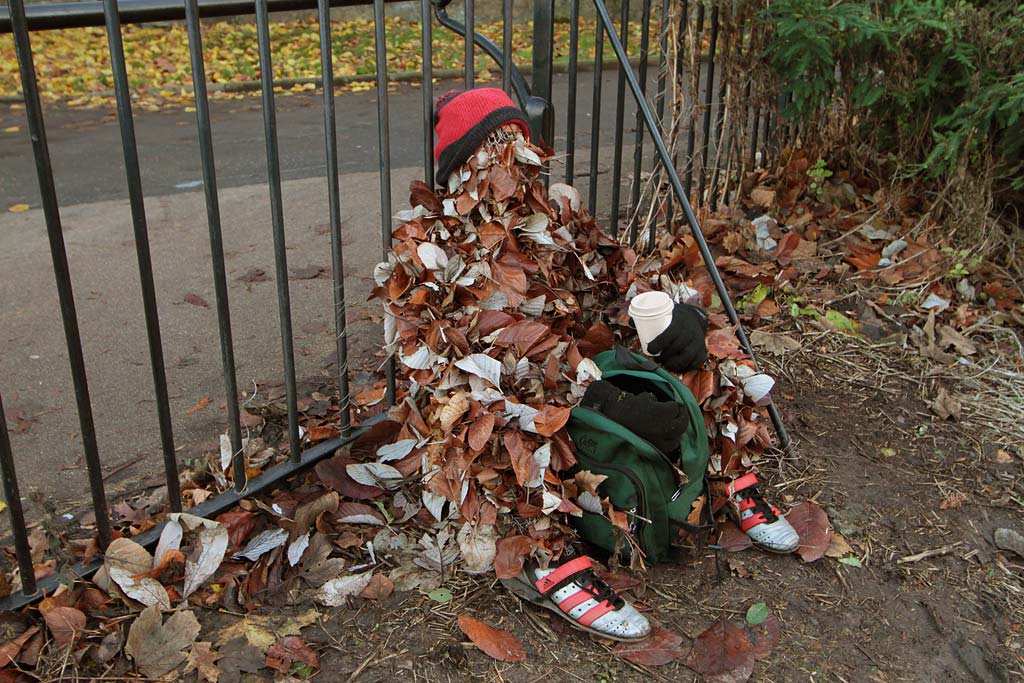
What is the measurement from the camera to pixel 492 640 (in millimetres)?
2037

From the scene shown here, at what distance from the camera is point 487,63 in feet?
35.2

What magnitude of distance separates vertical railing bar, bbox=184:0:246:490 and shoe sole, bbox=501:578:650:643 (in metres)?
0.72

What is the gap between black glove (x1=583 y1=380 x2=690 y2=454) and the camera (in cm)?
215

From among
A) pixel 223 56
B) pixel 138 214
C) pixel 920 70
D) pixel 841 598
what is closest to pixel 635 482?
pixel 841 598

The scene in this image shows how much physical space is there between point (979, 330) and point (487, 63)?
8154mm

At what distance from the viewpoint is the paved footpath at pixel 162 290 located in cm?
279

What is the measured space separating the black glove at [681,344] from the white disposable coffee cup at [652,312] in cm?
2

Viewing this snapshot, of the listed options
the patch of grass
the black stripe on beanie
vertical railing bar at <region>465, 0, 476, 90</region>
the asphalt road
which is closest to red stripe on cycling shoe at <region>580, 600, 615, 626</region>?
the black stripe on beanie

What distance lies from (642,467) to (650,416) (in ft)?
0.40

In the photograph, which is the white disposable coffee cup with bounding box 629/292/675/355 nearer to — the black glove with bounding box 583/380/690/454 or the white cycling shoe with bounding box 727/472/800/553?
the black glove with bounding box 583/380/690/454

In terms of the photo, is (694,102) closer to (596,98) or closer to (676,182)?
(596,98)

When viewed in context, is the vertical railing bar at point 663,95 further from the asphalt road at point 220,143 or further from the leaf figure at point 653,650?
the asphalt road at point 220,143

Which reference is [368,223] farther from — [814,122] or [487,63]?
[487,63]

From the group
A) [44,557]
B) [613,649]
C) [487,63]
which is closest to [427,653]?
[613,649]
